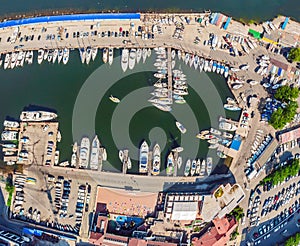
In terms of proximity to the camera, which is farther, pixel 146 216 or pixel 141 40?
pixel 141 40

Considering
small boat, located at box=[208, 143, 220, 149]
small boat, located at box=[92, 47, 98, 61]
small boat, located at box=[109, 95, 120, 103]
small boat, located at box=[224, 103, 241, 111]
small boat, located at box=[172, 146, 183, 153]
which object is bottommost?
small boat, located at box=[172, 146, 183, 153]

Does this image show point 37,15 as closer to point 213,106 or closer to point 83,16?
point 83,16

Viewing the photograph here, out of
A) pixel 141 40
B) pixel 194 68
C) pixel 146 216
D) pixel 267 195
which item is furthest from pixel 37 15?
pixel 267 195

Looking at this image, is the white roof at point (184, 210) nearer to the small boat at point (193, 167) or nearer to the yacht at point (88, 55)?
the small boat at point (193, 167)

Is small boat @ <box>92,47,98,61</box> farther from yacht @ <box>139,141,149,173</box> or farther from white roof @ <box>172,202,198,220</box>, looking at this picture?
white roof @ <box>172,202,198,220</box>

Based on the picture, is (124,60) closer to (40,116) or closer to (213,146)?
(40,116)

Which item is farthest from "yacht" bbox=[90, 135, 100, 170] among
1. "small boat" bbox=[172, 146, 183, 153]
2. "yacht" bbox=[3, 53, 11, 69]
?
"yacht" bbox=[3, 53, 11, 69]

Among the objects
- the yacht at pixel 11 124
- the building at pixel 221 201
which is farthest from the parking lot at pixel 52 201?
the building at pixel 221 201
